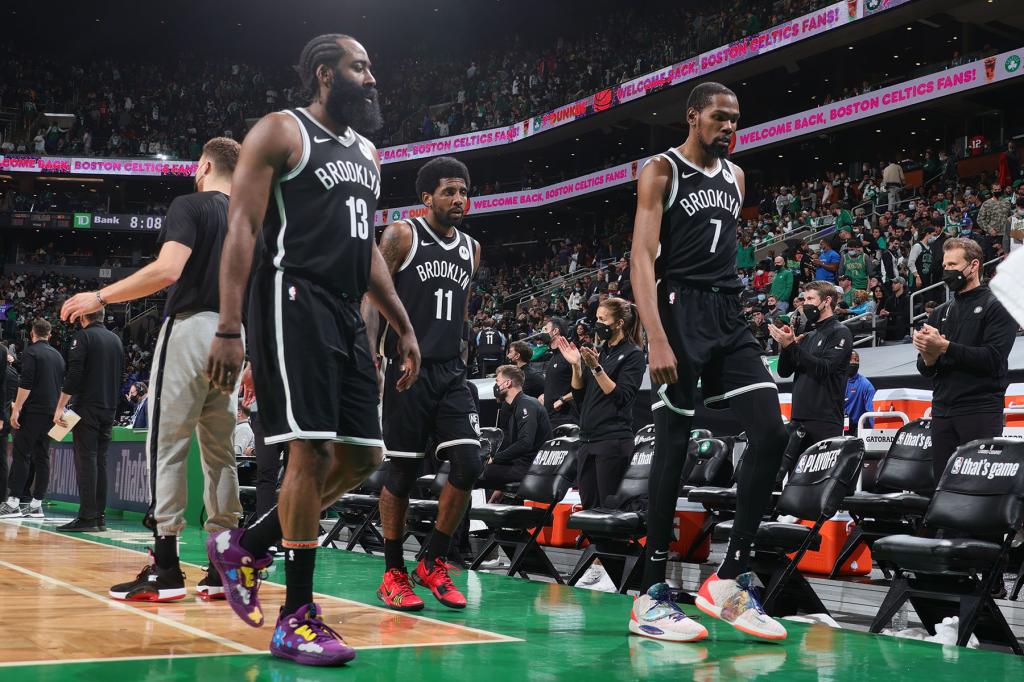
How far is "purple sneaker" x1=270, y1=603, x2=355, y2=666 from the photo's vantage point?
2730 mm

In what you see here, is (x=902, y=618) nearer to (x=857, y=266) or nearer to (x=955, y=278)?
(x=955, y=278)

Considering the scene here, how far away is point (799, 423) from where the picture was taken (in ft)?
21.8

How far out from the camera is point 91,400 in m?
7.75

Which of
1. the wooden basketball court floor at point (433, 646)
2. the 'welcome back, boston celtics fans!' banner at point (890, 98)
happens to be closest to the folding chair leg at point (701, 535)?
the wooden basketball court floor at point (433, 646)

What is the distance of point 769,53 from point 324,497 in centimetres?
2340

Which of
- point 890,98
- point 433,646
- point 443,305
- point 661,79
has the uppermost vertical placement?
point 661,79

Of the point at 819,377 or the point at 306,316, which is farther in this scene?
the point at 819,377

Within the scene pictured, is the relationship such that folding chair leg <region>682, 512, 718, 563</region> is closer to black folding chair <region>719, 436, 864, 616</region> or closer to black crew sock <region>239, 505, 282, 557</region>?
black folding chair <region>719, 436, 864, 616</region>

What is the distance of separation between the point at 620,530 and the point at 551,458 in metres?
1.48

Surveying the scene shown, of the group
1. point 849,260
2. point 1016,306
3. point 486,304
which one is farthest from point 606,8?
point 1016,306

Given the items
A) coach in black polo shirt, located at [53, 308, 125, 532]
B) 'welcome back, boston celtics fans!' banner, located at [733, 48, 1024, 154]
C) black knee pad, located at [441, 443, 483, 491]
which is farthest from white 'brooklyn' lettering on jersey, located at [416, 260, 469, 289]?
'welcome back, boston celtics fans!' banner, located at [733, 48, 1024, 154]

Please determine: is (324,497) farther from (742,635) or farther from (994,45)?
(994,45)

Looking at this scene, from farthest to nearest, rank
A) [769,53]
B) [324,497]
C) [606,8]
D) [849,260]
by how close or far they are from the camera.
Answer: [606,8] → [769,53] → [849,260] → [324,497]

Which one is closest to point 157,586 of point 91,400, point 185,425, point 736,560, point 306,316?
point 185,425
